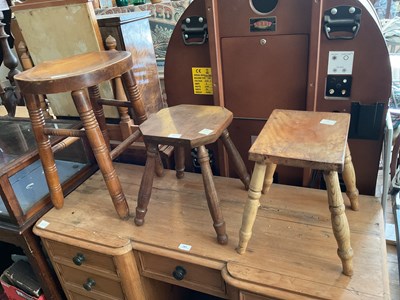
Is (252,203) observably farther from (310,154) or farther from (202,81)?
(202,81)

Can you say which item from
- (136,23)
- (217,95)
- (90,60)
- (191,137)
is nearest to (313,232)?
(191,137)

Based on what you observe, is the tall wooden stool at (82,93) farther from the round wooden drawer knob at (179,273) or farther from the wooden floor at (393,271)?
the wooden floor at (393,271)

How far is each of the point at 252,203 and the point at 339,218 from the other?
223 millimetres

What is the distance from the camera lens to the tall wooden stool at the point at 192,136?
97 centimetres

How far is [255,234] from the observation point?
1.07 m

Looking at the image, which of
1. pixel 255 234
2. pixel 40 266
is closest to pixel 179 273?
pixel 255 234

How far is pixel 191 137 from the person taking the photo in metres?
0.95

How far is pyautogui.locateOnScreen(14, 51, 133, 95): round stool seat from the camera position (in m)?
0.94

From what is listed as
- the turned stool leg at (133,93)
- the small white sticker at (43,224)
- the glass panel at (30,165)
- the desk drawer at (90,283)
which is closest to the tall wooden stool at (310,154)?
the turned stool leg at (133,93)

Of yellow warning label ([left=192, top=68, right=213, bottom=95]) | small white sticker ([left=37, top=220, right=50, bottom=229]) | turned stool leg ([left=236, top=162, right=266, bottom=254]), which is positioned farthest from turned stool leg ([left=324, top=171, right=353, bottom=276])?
small white sticker ([left=37, top=220, right=50, bottom=229])

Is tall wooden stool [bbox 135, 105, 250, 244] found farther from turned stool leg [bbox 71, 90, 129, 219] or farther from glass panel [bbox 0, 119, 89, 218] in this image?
glass panel [bbox 0, 119, 89, 218]

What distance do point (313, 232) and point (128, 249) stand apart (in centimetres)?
61

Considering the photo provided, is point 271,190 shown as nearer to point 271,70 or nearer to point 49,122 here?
point 271,70

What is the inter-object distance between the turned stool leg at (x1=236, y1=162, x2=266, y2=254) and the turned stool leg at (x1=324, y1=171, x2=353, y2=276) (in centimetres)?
16
